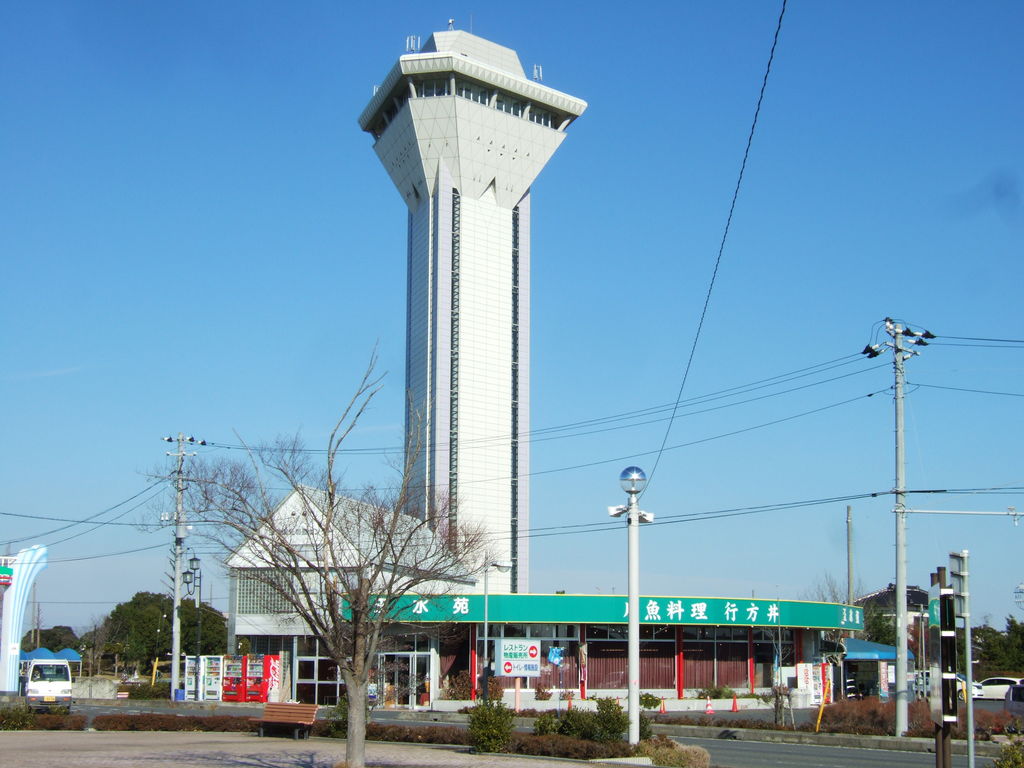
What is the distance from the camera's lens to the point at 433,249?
83.7 m

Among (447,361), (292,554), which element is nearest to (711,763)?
(292,554)

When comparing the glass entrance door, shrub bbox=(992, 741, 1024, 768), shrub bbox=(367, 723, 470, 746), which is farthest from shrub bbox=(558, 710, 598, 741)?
the glass entrance door

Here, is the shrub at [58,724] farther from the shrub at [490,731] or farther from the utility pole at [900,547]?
the utility pole at [900,547]

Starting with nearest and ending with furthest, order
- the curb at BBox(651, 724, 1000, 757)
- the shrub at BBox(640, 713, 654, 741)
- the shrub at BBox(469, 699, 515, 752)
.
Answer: the shrub at BBox(640, 713, 654, 741), the shrub at BBox(469, 699, 515, 752), the curb at BBox(651, 724, 1000, 757)

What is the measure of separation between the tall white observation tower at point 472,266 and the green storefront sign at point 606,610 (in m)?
30.9

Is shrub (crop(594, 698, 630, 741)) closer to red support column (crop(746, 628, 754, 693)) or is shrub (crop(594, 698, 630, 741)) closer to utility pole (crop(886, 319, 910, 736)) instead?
utility pole (crop(886, 319, 910, 736))

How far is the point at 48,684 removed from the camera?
41094mm

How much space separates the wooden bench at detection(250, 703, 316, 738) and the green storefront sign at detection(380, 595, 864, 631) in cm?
1469

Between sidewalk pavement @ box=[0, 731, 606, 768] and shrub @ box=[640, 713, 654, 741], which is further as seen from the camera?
shrub @ box=[640, 713, 654, 741]

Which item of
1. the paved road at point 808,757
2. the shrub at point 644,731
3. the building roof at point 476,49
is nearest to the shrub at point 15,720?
the shrub at point 644,731

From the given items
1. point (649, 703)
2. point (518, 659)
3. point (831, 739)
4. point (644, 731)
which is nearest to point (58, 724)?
point (518, 659)

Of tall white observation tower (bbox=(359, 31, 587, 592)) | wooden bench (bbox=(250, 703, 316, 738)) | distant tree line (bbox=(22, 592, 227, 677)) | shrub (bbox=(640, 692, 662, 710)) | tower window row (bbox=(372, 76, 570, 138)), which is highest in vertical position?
tower window row (bbox=(372, 76, 570, 138))

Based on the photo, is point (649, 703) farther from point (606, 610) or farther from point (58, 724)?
point (58, 724)

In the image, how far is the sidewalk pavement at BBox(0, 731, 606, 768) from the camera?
20780 mm
